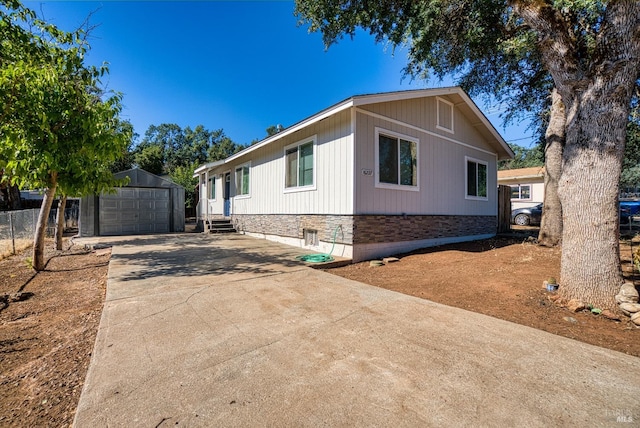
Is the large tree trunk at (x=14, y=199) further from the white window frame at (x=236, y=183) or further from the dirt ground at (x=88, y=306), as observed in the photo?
the white window frame at (x=236, y=183)

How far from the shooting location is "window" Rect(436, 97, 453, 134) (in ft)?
28.5

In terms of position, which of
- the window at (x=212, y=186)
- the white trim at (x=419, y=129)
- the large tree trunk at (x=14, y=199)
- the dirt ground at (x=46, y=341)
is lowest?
the dirt ground at (x=46, y=341)

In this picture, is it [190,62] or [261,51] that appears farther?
[261,51]

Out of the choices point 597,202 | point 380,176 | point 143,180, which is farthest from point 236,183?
point 597,202

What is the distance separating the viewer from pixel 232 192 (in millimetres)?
13070

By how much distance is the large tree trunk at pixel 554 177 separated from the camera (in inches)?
310

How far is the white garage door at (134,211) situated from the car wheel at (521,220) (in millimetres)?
18920

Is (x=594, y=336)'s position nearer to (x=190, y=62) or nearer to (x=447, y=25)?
(x=447, y=25)

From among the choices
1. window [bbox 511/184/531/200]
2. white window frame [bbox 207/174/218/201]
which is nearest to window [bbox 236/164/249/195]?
white window frame [bbox 207/174/218/201]

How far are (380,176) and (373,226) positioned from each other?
4.22 ft

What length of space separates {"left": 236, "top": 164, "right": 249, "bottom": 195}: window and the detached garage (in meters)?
3.97

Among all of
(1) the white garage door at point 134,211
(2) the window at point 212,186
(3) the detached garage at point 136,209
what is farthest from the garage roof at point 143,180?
(2) the window at point 212,186

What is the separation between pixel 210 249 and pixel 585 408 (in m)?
7.83

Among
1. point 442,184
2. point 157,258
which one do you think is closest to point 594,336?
point 442,184
